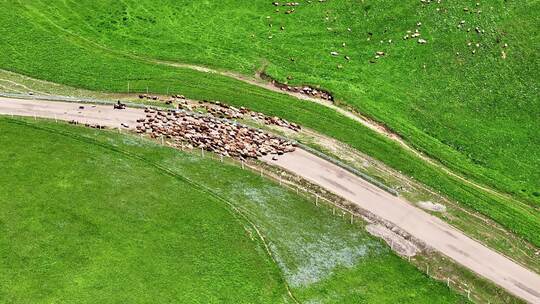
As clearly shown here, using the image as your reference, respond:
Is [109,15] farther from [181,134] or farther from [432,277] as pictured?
[432,277]

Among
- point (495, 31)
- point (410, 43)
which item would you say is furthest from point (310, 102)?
point (495, 31)

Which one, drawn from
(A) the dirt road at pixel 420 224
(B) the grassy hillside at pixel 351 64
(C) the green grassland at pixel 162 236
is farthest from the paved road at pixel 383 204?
(B) the grassy hillside at pixel 351 64

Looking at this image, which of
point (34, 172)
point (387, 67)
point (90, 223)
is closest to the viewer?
point (90, 223)

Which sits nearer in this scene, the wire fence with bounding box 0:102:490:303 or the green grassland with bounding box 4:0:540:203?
the wire fence with bounding box 0:102:490:303

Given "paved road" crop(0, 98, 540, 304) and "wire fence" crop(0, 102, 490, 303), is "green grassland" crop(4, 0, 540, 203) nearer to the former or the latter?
"paved road" crop(0, 98, 540, 304)

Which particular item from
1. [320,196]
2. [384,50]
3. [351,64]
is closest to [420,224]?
[320,196]

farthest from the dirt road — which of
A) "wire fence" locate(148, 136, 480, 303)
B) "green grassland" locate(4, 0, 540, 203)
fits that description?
"green grassland" locate(4, 0, 540, 203)
